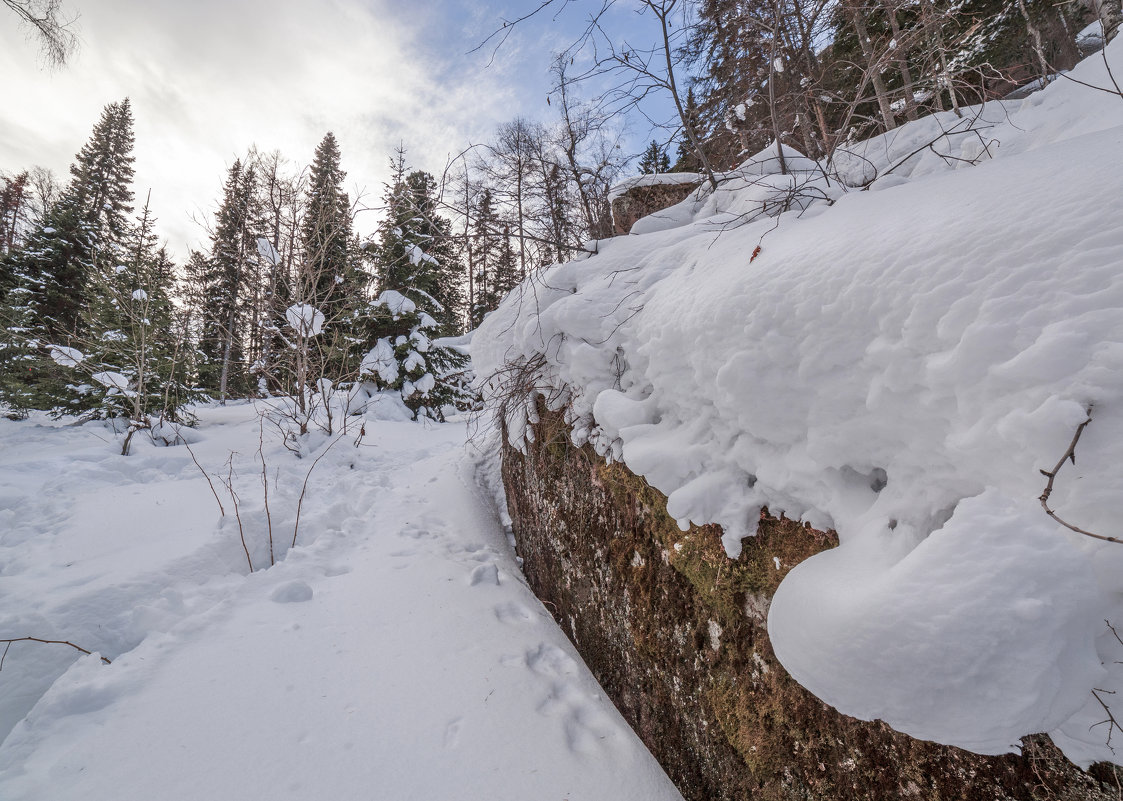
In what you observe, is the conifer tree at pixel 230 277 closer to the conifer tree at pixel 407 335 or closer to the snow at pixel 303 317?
the conifer tree at pixel 407 335

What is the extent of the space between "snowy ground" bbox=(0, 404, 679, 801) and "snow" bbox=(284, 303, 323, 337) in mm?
3080

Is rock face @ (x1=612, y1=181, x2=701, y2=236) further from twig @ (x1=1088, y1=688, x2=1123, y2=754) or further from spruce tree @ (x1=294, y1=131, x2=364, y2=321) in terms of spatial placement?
twig @ (x1=1088, y1=688, x2=1123, y2=754)

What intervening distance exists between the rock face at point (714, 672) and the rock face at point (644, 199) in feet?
9.74

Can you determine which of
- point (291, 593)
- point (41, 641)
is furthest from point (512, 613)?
point (41, 641)

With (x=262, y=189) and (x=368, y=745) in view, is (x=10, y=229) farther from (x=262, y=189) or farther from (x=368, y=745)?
(x=368, y=745)

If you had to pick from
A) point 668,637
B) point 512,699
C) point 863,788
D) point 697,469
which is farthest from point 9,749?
point 863,788

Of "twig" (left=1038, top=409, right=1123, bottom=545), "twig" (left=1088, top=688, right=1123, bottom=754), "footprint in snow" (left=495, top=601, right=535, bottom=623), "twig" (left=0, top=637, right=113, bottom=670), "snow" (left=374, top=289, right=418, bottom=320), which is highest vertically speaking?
"snow" (left=374, top=289, right=418, bottom=320)

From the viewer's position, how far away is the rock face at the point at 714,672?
2.86ft

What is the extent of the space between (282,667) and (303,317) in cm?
535

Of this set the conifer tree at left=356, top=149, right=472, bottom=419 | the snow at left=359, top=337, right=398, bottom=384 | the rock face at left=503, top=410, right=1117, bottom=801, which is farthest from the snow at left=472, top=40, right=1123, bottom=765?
the snow at left=359, top=337, right=398, bottom=384

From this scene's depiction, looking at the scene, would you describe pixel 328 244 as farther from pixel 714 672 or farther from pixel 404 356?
pixel 714 672

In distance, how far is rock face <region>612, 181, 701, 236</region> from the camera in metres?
4.29

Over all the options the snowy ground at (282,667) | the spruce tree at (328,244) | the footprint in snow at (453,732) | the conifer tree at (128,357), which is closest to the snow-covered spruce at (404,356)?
the spruce tree at (328,244)

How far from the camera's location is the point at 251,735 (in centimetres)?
156
